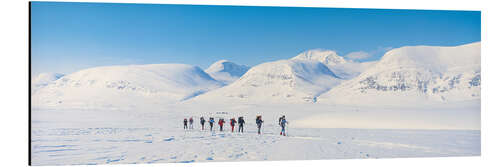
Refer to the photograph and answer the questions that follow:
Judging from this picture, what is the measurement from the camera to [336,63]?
39.8ft

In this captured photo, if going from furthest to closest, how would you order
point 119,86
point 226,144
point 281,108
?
point 281,108
point 119,86
point 226,144

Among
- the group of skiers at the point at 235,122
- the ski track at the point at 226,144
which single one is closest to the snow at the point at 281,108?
the ski track at the point at 226,144

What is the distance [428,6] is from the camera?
39.5ft

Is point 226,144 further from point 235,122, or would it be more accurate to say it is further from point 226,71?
point 226,71

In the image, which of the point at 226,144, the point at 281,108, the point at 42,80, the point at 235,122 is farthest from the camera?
the point at 281,108

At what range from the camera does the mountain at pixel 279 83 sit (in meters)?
12.3

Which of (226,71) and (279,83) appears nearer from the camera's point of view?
(226,71)

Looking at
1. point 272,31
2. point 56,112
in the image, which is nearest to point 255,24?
point 272,31

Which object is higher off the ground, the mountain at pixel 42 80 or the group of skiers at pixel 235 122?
the mountain at pixel 42 80

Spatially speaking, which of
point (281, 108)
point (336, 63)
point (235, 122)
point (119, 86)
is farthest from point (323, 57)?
point (119, 86)

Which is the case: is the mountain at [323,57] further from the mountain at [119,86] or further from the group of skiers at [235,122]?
the mountain at [119,86]

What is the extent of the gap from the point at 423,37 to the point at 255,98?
4.56 metres

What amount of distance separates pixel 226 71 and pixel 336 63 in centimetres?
283

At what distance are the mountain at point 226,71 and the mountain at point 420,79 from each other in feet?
7.98
